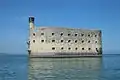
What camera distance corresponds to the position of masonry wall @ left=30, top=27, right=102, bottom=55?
39906 millimetres

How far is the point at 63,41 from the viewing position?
4144 cm

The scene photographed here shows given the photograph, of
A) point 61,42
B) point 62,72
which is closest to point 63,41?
point 61,42

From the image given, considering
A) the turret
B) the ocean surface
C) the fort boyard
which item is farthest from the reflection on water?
the turret

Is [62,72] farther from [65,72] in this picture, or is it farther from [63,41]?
[63,41]

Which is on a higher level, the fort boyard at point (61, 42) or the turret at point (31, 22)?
the turret at point (31, 22)

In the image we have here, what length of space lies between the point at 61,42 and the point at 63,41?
0.42 metres

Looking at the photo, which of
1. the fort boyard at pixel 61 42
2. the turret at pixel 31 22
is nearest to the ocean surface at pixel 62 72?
the fort boyard at pixel 61 42

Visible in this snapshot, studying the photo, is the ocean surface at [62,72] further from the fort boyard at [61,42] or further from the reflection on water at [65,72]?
the fort boyard at [61,42]

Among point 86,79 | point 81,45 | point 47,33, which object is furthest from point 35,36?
point 86,79

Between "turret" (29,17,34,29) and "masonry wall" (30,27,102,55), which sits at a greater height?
"turret" (29,17,34,29)

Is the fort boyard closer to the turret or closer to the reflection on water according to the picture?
the turret

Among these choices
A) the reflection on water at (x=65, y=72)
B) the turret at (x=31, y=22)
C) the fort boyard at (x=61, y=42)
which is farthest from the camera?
→ the turret at (x=31, y=22)

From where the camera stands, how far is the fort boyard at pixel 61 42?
39906 mm

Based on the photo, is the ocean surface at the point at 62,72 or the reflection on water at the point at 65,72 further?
the ocean surface at the point at 62,72
